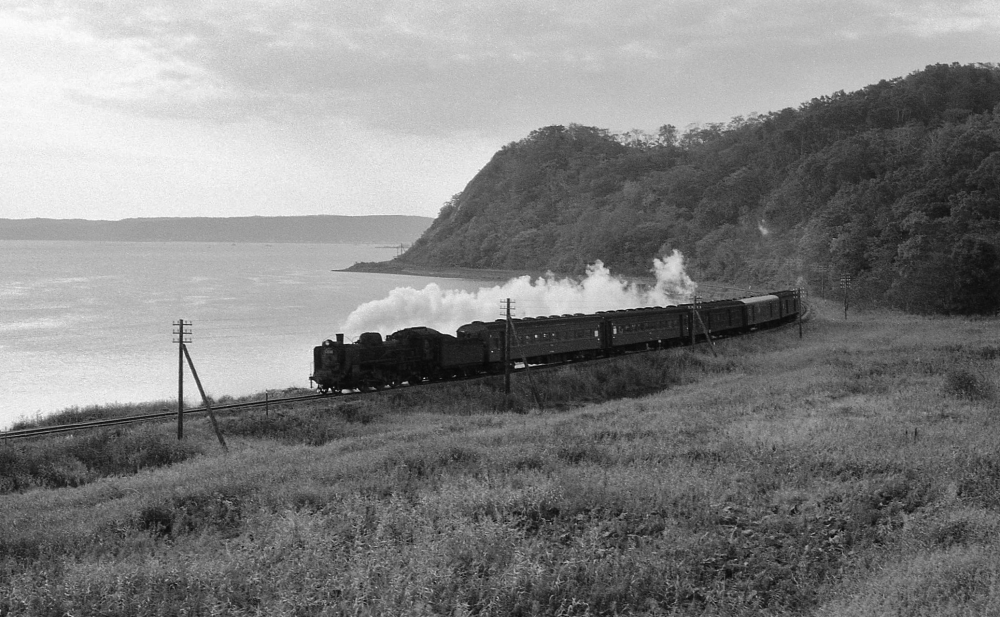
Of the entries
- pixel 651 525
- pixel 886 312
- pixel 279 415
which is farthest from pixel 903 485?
pixel 886 312

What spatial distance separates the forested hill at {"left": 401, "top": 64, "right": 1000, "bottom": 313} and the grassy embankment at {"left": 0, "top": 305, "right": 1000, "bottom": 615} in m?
53.5

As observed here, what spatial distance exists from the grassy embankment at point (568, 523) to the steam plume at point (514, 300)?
85.4ft

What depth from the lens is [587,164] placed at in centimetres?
19362

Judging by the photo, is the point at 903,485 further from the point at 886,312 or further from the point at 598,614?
Result: the point at 886,312

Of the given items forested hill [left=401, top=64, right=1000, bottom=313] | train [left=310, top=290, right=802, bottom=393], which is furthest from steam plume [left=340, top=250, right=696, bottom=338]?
forested hill [left=401, top=64, right=1000, bottom=313]

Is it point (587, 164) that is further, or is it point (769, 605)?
point (587, 164)

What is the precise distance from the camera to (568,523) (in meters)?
13.5

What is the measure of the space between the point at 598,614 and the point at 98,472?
2334cm

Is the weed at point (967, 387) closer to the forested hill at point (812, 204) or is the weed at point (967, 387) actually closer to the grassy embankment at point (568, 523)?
the grassy embankment at point (568, 523)

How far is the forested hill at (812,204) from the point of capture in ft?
239

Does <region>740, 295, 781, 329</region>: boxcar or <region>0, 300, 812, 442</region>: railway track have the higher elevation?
<region>740, 295, 781, 329</region>: boxcar

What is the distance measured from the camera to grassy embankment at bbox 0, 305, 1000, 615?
34.6ft

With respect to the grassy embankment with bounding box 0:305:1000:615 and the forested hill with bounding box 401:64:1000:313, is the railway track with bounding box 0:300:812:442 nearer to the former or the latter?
the grassy embankment with bounding box 0:305:1000:615

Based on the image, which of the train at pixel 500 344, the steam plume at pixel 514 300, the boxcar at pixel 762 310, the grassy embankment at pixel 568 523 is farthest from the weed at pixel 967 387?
the boxcar at pixel 762 310
